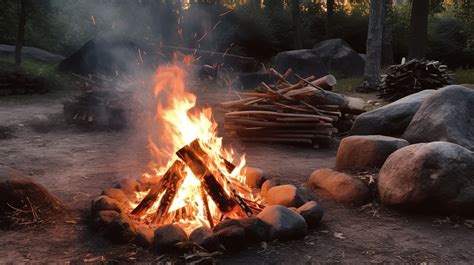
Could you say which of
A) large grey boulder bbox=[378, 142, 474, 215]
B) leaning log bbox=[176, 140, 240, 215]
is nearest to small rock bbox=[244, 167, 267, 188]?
leaning log bbox=[176, 140, 240, 215]

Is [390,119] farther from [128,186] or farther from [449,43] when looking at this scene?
[449,43]

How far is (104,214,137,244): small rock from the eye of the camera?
4298mm

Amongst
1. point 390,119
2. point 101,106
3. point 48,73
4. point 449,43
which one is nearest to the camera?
point 390,119

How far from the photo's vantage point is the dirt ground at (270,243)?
402 centimetres

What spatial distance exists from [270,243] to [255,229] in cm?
21

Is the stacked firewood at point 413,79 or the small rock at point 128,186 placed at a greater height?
the stacked firewood at point 413,79

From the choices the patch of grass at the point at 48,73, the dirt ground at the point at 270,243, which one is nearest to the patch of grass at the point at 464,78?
the dirt ground at the point at 270,243

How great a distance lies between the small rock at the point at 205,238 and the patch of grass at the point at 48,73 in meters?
14.7

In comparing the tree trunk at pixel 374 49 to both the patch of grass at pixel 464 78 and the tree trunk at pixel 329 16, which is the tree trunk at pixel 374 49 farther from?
the tree trunk at pixel 329 16

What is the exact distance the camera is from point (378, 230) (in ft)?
15.3

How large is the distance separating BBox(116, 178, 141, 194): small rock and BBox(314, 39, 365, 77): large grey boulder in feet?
57.0

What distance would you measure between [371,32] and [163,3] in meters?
9.47

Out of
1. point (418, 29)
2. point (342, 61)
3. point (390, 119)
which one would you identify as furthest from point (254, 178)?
point (342, 61)

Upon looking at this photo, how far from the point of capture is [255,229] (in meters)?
4.23
